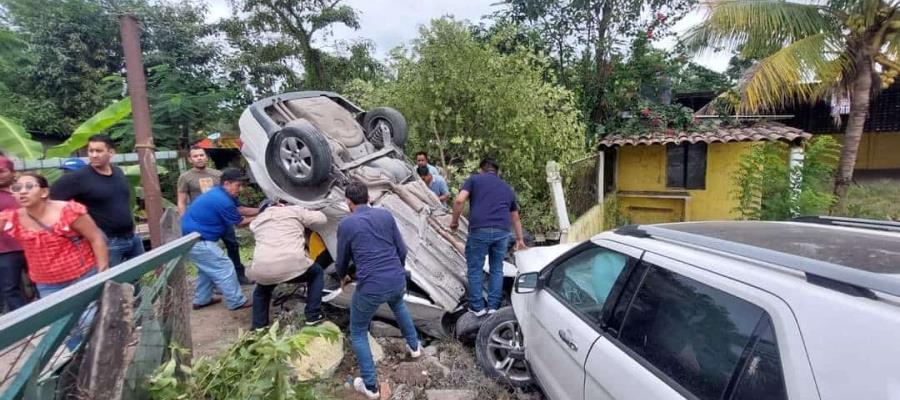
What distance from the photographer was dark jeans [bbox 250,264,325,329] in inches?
162

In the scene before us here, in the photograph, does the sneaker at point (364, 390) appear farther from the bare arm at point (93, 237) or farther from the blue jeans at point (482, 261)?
the bare arm at point (93, 237)

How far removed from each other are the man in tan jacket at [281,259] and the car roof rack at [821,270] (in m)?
3.11

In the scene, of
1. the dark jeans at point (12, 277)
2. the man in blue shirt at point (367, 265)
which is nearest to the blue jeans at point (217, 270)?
the dark jeans at point (12, 277)

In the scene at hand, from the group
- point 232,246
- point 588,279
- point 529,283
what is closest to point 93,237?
point 232,246

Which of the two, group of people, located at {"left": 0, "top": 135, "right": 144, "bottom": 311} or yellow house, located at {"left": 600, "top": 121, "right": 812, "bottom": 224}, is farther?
yellow house, located at {"left": 600, "top": 121, "right": 812, "bottom": 224}

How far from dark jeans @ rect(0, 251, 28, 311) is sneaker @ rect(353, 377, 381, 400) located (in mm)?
2847

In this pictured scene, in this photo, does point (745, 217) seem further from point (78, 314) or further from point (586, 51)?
point (78, 314)

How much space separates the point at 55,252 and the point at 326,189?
7.84 feet

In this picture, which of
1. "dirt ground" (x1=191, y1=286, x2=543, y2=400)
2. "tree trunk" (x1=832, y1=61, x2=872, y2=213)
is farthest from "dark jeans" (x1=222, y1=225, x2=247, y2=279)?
"tree trunk" (x1=832, y1=61, x2=872, y2=213)

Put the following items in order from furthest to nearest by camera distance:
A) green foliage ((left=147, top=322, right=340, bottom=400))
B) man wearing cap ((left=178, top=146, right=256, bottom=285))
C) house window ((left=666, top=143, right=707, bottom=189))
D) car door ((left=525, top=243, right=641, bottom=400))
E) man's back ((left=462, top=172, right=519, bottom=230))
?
house window ((left=666, top=143, right=707, bottom=189))
man wearing cap ((left=178, top=146, right=256, bottom=285))
man's back ((left=462, top=172, right=519, bottom=230))
car door ((left=525, top=243, right=641, bottom=400))
green foliage ((left=147, top=322, right=340, bottom=400))

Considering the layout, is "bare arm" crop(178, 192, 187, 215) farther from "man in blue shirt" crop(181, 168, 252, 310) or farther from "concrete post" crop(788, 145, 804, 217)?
"concrete post" crop(788, 145, 804, 217)

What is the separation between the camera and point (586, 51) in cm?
1117

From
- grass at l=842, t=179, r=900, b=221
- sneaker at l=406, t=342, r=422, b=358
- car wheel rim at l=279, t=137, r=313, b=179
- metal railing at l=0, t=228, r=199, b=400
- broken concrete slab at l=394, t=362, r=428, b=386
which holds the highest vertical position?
A: car wheel rim at l=279, t=137, r=313, b=179

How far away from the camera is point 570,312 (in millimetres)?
2705
